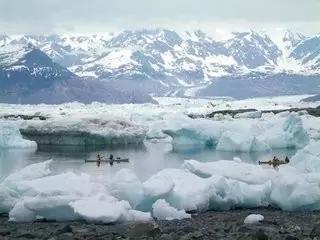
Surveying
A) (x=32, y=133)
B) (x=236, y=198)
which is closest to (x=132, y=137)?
(x=32, y=133)

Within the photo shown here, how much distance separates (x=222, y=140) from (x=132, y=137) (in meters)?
8.97

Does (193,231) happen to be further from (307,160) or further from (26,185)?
(307,160)

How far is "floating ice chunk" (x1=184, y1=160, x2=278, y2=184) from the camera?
1739 centimetres

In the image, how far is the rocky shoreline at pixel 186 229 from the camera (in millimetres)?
11227

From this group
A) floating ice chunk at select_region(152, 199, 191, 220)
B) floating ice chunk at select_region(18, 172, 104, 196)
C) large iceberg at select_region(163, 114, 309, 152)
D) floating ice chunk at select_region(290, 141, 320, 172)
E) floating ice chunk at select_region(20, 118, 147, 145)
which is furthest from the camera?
floating ice chunk at select_region(20, 118, 147, 145)

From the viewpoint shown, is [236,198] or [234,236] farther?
[236,198]

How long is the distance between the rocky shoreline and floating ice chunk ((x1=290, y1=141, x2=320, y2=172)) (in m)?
4.19

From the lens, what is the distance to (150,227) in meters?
11.5

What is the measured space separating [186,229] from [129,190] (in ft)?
8.84

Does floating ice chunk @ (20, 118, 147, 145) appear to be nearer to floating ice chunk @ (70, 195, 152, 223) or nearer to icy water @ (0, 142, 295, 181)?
icy water @ (0, 142, 295, 181)

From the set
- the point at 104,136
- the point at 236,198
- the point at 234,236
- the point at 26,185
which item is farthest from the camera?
the point at 104,136

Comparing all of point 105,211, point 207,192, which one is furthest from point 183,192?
point 105,211

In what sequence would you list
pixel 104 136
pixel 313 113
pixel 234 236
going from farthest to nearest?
pixel 313 113, pixel 104 136, pixel 234 236

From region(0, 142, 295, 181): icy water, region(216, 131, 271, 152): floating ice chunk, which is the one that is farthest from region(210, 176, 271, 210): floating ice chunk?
region(216, 131, 271, 152): floating ice chunk
